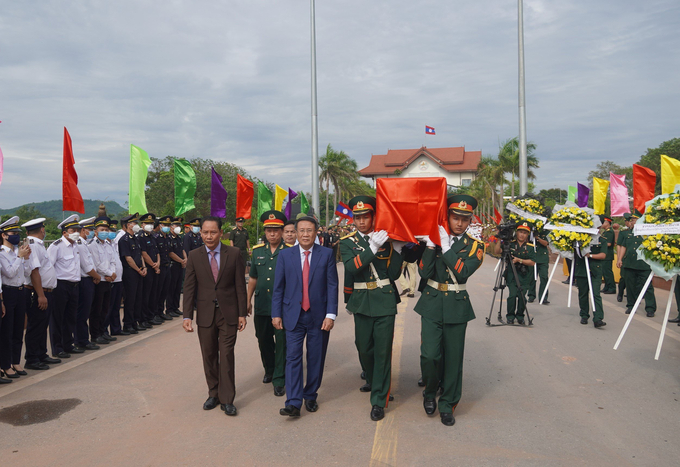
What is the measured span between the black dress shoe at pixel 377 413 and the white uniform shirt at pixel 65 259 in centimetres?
484

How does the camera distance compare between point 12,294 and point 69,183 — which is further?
point 69,183

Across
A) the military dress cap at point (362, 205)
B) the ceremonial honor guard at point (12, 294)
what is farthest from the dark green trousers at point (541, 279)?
the ceremonial honor guard at point (12, 294)

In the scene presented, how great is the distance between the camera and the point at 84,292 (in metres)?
7.52

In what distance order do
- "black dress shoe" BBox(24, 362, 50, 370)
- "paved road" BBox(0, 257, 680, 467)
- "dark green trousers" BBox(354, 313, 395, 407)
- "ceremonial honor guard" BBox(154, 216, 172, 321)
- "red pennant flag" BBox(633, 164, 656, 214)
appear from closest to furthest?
"paved road" BBox(0, 257, 680, 467) → "dark green trousers" BBox(354, 313, 395, 407) → "black dress shoe" BBox(24, 362, 50, 370) → "red pennant flag" BBox(633, 164, 656, 214) → "ceremonial honor guard" BBox(154, 216, 172, 321)

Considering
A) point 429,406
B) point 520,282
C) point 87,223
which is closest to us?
point 429,406

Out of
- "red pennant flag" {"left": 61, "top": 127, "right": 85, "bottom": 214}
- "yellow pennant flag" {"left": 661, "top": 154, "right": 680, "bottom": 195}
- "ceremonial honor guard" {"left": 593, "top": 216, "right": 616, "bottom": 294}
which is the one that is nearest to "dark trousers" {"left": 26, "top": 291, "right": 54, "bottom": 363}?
"red pennant flag" {"left": 61, "top": 127, "right": 85, "bottom": 214}

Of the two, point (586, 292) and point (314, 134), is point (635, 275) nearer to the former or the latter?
point (586, 292)

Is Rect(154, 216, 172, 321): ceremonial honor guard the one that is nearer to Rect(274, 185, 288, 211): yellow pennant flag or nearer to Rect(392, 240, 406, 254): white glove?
Rect(392, 240, 406, 254): white glove

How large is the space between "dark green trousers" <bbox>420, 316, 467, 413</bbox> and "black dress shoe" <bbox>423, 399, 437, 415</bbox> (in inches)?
1.4

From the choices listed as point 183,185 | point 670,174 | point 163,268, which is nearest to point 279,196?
point 183,185

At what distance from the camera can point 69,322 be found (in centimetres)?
719

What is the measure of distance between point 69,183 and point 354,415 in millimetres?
6800

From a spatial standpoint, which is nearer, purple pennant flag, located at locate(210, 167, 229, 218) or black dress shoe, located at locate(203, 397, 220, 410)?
black dress shoe, located at locate(203, 397, 220, 410)

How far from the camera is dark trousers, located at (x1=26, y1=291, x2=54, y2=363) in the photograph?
21.0ft
